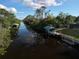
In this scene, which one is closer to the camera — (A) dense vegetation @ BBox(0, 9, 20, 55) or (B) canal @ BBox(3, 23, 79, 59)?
(B) canal @ BBox(3, 23, 79, 59)

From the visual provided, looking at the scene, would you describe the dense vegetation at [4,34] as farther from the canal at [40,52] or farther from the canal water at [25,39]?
the canal water at [25,39]

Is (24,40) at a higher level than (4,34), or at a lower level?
lower

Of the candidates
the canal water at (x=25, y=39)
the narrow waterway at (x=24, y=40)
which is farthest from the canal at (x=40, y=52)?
the canal water at (x=25, y=39)

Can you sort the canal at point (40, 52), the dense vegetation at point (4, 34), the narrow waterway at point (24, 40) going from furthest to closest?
the narrow waterway at point (24, 40), the dense vegetation at point (4, 34), the canal at point (40, 52)

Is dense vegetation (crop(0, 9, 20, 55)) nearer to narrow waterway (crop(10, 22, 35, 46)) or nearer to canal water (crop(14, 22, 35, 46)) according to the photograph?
narrow waterway (crop(10, 22, 35, 46))

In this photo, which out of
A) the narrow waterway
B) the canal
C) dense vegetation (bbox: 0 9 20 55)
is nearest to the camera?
the canal

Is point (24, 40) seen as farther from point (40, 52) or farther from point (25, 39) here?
point (40, 52)

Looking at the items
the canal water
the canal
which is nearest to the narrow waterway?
the canal water

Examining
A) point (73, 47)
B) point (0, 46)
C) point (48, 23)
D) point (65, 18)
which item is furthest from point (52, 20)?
point (0, 46)

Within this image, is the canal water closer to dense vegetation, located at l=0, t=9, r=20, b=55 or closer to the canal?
dense vegetation, located at l=0, t=9, r=20, b=55

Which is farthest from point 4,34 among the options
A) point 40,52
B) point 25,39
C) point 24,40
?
point 25,39

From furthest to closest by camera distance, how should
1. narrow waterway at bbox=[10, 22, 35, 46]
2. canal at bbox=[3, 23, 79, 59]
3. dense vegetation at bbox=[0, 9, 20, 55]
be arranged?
narrow waterway at bbox=[10, 22, 35, 46] → dense vegetation at bbox=[0, 9, 20, 55] → canal at bbox=[3, 23, 79, 59]

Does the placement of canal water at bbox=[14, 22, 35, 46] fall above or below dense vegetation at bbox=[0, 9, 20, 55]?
below

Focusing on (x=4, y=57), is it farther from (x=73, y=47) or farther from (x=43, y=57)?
(x=73, y=47)
